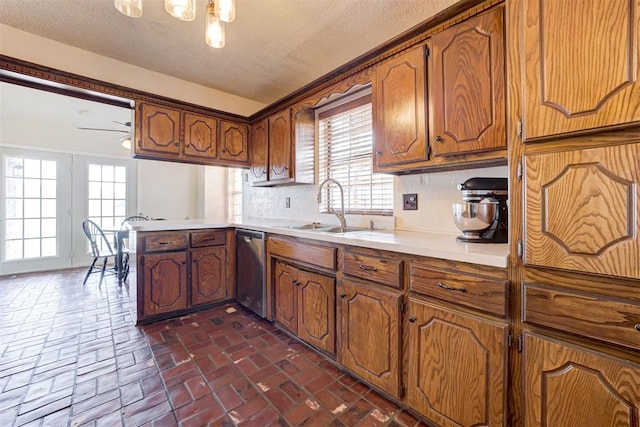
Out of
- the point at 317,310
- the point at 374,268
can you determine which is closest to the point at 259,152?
the point at 317,310

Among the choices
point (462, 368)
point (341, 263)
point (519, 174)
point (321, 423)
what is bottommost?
point (321, 423)

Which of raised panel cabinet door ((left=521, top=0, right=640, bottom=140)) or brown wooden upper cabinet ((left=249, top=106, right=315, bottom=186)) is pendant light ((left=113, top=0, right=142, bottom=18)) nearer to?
brown wooden upper cabinet ((left=249, top=106, right=315, bottom=186))

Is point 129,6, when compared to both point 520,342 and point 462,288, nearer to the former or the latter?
point 462,288

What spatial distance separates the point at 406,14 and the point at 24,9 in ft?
8.82

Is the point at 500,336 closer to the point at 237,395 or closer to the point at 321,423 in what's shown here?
the point at 321,423

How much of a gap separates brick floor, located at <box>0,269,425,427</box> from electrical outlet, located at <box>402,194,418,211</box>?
3.98 feet

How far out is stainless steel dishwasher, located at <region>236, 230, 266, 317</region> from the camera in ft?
8.27

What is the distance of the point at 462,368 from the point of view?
46.8 inches

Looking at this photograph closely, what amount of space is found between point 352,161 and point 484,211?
1.38 metres

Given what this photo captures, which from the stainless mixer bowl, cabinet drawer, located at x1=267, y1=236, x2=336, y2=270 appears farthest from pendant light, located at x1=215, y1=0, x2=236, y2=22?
the stainless mixer bowl

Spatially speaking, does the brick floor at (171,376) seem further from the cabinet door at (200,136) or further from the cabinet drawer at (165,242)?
the cabinet door at (200,136)

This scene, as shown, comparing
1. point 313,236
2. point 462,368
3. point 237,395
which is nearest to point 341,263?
point 313,236

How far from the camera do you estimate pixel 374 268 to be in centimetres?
153

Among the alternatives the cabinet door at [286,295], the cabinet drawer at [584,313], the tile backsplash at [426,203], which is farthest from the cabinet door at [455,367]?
the cabinet door at [286,295]
